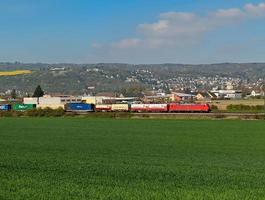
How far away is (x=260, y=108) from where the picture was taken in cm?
9694

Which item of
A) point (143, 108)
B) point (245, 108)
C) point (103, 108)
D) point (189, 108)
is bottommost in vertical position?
point (103, 108)

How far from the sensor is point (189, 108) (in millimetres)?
102438

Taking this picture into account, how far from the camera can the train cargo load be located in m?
98.8

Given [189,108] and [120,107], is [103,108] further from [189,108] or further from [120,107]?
[189,108]

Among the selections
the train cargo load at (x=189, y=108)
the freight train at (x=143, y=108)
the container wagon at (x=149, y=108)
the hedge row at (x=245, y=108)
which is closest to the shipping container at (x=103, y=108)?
the freight train at (x=143, y=108)

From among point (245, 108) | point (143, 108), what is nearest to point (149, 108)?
point (143, 108)

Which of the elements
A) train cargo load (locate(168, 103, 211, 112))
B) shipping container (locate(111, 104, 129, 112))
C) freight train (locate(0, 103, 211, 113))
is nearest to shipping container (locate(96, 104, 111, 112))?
freight train (locate(0, 103, 211, 113))

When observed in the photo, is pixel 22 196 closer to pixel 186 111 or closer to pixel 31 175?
pixel 31 175

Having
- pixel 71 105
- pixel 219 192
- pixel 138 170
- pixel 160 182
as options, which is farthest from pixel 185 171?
pixel 71 105

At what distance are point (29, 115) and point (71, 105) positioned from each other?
859 inches

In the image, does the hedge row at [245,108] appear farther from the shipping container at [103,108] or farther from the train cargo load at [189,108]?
the shipping container at [103,108]

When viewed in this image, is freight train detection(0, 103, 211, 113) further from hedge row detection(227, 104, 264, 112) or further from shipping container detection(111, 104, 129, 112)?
hedge row detection(227, 104, 264, 112)

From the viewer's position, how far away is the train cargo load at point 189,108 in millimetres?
98750

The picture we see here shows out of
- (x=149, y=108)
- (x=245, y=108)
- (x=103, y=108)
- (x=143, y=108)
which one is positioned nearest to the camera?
(x=245, y=108)
